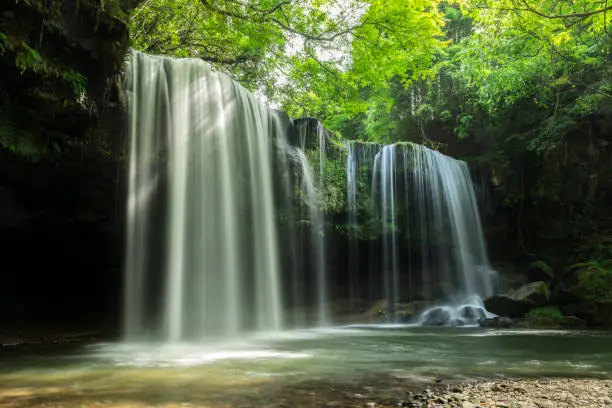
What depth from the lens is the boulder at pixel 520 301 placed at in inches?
541

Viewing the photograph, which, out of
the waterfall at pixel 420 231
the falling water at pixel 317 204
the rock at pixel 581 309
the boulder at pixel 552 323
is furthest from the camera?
the waterfall at pixel 420 231

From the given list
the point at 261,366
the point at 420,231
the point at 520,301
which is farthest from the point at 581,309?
the point at 261,366

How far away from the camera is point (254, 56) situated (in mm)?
15312

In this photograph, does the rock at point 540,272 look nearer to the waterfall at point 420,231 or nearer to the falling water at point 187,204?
the waterfall at point 420,231

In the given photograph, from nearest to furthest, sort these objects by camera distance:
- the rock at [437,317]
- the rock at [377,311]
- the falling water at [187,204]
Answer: the falling water at [187,204], the rock at [437,317], the rock at [377,311]

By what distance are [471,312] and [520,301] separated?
1502 millimetres

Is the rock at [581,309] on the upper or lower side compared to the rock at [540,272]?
lower

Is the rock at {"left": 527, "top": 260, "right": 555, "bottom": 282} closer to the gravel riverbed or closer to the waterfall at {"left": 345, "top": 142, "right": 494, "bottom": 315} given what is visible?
the waterfall at {"left": 345, "top": 142, "right": 494, "bottom": 315}

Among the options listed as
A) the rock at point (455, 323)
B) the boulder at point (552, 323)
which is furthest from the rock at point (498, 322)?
the rock at point (455, 323)

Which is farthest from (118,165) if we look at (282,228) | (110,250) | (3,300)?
(282,228)

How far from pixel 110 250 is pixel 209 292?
2671mm

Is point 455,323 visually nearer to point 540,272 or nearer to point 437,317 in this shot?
point 437,317

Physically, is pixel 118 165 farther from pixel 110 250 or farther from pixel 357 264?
pixel 357 264

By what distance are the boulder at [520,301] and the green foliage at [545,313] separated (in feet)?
0.69
